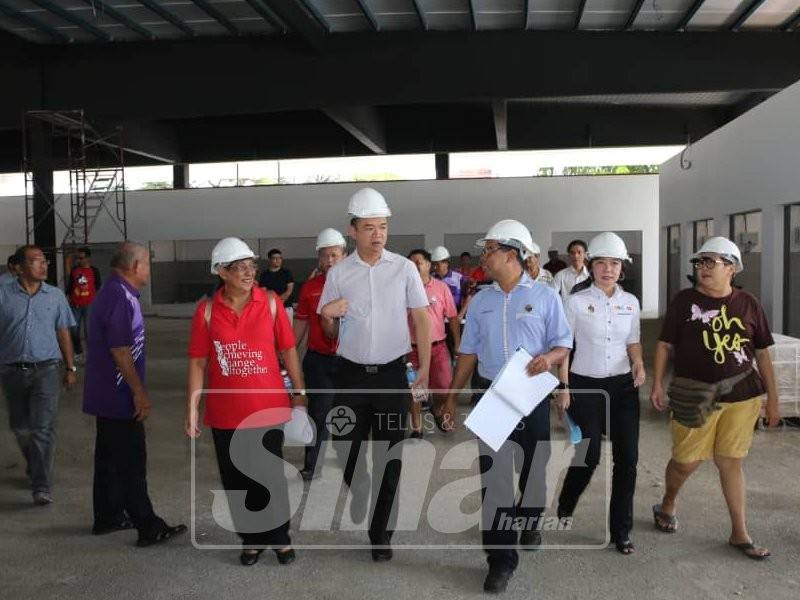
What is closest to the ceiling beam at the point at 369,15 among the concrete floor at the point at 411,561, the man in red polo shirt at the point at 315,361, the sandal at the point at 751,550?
the man in red polo shirt at the point at 315,361

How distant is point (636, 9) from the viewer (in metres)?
11.5

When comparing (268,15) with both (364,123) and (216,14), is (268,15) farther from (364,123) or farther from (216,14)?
(364,123)

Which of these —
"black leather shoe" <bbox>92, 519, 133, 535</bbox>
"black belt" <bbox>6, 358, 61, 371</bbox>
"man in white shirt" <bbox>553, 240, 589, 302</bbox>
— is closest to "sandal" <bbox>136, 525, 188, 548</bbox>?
"black leather shoe" <bbox>92, 519, 133, 535</bbox>

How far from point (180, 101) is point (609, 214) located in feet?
39.0

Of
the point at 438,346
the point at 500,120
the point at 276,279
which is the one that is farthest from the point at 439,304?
the point at 500,120

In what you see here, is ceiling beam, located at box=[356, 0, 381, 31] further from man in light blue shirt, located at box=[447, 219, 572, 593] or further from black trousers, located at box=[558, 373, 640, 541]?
black trousers, located at box=[558, 373, 640, 541]

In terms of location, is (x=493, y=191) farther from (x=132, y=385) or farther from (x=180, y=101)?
(x=132, y=385)

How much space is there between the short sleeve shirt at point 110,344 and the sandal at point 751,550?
344cm

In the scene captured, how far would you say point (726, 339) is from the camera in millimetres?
3850

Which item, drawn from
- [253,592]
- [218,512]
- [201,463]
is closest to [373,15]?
[201,463]

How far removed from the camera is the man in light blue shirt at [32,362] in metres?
4.93

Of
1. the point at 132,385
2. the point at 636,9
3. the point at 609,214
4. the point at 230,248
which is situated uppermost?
the point at 636,9

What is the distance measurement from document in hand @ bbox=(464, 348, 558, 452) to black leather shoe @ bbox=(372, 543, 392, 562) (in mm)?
911

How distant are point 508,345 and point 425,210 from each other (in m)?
17.0
